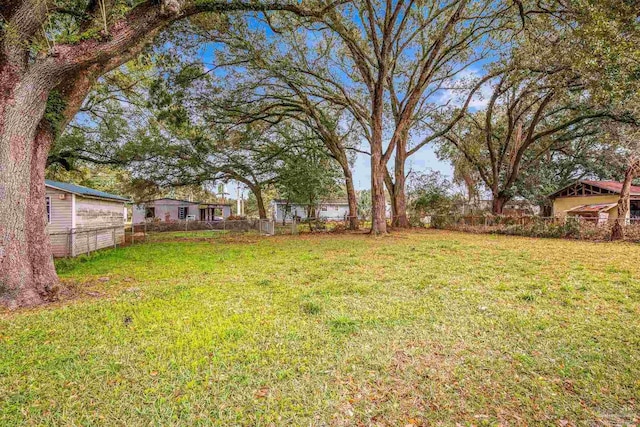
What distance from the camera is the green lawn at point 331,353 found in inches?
83.2

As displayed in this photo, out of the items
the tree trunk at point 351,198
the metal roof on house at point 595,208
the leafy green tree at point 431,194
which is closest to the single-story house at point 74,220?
the tree trunk at point 351,198

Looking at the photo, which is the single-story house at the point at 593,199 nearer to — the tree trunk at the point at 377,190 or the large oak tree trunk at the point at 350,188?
the tree trunk at the point at 377,190

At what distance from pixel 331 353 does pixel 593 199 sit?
25.2 metres

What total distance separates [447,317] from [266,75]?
475 inches

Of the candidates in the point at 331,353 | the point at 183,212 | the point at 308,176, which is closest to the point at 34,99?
the point at 331,353

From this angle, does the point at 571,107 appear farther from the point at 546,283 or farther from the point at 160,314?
the point at 160,314

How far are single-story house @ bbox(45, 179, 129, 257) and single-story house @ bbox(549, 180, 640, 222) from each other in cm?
2335

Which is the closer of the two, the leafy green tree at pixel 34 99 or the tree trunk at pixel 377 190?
the leafy green tree at pixel 34 99

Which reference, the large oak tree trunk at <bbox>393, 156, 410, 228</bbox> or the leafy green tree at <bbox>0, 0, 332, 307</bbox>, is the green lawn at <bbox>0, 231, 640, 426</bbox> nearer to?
the leafy green tree at <bbox>0, 0, 332, 307</bbox>

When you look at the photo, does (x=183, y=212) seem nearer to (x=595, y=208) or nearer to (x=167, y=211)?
(x=167, y=211)

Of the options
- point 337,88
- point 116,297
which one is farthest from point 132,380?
point 337,88

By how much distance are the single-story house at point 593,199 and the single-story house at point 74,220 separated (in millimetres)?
23351

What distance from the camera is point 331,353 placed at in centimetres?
292

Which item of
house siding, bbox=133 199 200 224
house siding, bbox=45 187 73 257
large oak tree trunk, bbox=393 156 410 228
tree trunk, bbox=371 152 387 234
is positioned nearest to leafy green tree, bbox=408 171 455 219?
large oak tree trunk, bbox=393 156 410 228
